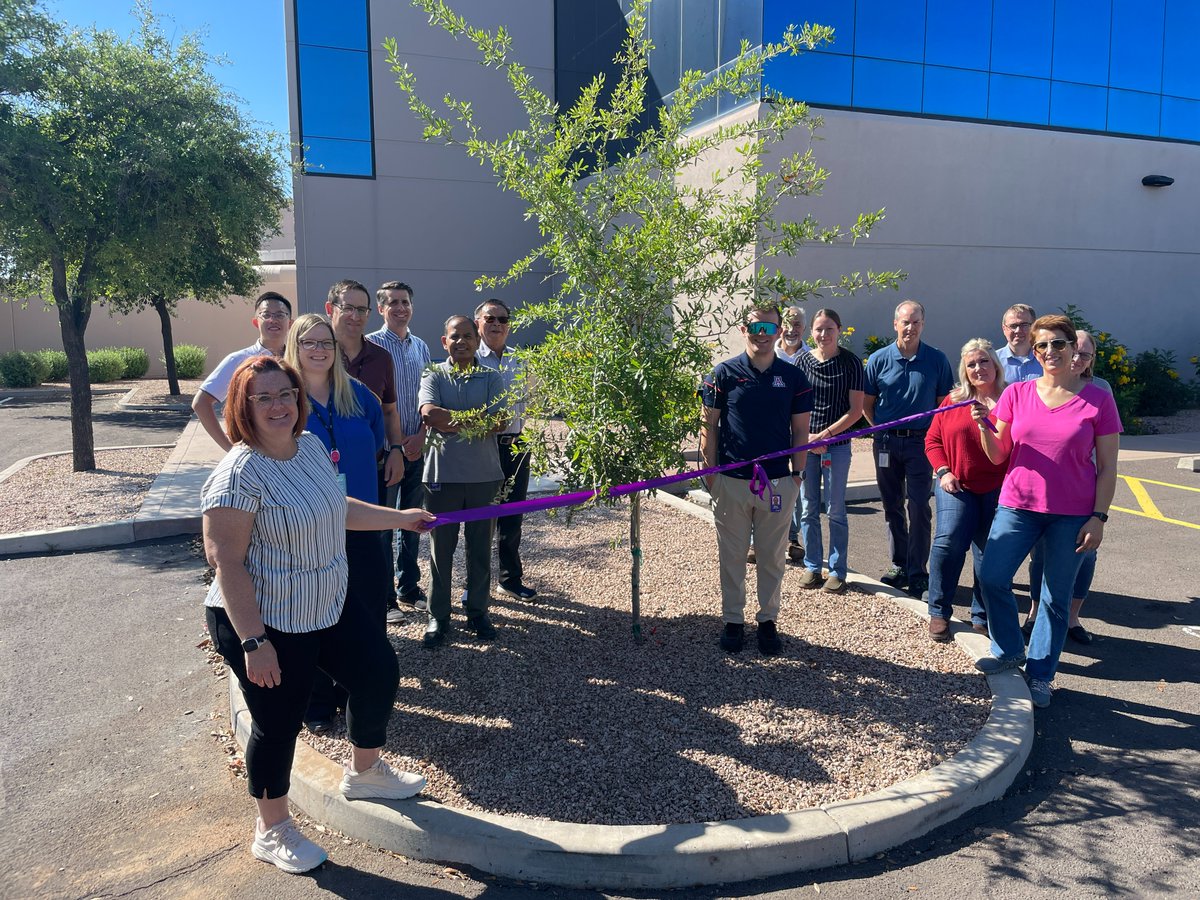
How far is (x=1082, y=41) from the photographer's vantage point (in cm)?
1581

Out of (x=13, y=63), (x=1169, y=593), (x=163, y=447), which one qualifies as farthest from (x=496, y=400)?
(x=163, y=447)

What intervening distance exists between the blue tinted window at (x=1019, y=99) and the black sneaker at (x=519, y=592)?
14.1 meters

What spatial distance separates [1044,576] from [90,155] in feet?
33.1

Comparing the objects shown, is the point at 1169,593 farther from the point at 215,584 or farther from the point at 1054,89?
the point at 1054,89

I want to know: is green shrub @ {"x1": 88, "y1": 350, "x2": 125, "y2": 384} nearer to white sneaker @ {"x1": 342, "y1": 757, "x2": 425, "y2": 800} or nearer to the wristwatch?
white sneaker @ {"x1": 342, "y1": 757, "x2": 425, "y2": 800}

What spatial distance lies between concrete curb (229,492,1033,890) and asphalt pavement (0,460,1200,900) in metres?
0.06

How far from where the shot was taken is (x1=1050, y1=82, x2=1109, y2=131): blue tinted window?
15758 millimetres

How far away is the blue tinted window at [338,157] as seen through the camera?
19422mm

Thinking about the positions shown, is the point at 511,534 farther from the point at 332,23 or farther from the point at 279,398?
the point at 332,23

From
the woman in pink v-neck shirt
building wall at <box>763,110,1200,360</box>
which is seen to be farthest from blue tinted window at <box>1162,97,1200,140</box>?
the woman in pink v-neck shirt

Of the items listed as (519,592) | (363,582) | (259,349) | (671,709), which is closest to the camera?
(363,582)

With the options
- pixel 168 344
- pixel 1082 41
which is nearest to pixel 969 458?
pixel 1082 41

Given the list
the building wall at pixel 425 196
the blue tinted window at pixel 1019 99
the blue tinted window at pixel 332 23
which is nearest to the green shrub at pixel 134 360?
the building wall at pixel 425 196

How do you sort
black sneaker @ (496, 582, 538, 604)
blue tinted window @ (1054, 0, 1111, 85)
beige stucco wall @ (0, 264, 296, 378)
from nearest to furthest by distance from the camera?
black sneaker @ (496, 582, 538, 604), blue tinted window @ (1054, 0, 1111, 85), beige stucco wall @ (0, 264, 296, 378)
